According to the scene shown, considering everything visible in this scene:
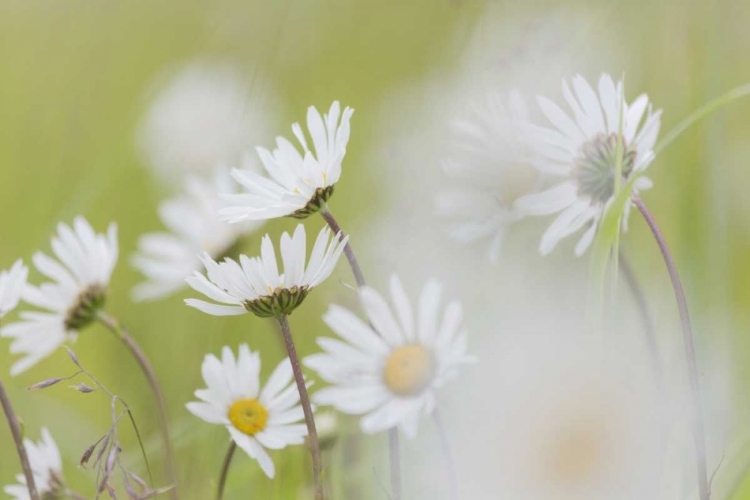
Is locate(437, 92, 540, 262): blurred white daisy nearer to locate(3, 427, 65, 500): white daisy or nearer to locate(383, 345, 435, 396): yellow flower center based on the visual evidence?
locate(383, 345, 435, 396): yellow flower center

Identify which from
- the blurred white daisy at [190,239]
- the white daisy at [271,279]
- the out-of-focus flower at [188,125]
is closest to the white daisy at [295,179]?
the white daisy at [271,279]

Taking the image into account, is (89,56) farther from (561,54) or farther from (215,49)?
(561,54)

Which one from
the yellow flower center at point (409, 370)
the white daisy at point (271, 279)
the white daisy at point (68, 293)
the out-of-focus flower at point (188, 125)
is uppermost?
the out-of-focus flower at point (188, 125)

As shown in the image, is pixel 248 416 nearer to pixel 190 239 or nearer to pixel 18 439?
pixel 18 439

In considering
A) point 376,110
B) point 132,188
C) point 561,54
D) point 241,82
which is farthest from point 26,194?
point 561,54

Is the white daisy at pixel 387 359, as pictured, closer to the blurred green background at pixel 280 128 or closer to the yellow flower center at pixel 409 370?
the yellow flower center at pixel 409 370

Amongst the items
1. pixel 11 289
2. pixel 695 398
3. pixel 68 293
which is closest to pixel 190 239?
pixel 68 293
